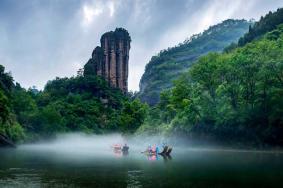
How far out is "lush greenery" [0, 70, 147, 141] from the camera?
10962 centimetres

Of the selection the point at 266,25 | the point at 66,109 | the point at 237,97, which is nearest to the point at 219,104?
the point at 237,97

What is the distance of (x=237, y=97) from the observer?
76.8m

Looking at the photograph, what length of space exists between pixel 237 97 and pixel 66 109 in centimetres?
8848

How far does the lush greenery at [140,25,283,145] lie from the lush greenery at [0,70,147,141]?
35852mm

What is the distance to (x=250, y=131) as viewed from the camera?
7044 centimetres

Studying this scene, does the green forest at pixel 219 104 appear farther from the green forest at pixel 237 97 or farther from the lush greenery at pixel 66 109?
the lush greenery at pixel 66 109

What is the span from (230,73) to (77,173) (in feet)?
159

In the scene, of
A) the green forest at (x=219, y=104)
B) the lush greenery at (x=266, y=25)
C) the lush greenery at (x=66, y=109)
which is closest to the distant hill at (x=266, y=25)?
the lush greenery at (x=266, y=25)

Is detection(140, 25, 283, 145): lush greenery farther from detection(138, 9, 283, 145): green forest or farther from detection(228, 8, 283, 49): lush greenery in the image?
detection(228, 8, 283, 49): lush greenery

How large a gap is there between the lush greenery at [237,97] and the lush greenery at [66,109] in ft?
118

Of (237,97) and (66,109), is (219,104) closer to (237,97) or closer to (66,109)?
(237,97)

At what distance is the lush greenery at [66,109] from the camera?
360ft

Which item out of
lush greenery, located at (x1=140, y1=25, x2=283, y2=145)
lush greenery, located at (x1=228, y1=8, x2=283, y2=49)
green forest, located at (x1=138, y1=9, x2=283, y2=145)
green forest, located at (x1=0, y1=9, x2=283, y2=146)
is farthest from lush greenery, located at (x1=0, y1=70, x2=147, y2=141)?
lush greenery, located at (x1=228, y1=8, x2=283, y2=49)

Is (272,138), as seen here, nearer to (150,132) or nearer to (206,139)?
(206,139)
